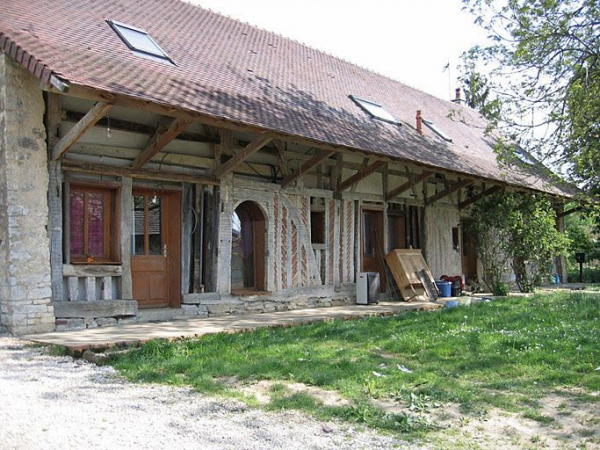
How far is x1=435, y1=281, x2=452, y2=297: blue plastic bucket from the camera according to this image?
13.9 m

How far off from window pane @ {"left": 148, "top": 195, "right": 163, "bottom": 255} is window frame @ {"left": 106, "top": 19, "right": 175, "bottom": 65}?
223 cm

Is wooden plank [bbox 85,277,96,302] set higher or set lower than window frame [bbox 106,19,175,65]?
lower

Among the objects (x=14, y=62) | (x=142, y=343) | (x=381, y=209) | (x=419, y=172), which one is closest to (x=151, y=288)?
(x=142, y=343)

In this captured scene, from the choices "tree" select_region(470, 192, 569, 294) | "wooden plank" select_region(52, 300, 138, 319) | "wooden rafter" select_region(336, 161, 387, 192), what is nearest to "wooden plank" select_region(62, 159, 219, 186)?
"wooden plank" select_region(52, 300, 138, 319)

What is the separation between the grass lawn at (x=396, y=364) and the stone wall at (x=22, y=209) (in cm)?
212

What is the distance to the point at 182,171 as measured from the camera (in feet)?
31.4

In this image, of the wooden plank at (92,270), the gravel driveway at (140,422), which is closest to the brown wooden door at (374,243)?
the wooden plank at (92,270)

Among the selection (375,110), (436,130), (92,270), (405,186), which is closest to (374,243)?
(405,186)

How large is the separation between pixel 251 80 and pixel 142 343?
611cm

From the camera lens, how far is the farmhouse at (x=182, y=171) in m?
7.39

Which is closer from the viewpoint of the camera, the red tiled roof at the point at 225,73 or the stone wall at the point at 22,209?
the stone wall at the point at 22,209

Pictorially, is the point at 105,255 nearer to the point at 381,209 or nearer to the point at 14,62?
the point at 14,62

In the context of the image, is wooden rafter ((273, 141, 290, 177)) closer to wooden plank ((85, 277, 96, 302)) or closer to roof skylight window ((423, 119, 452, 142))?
wooden plank ((85, 277, 96, 302))

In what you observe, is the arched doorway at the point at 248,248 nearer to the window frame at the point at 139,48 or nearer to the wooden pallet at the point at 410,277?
the window frame at the point at 139,48
